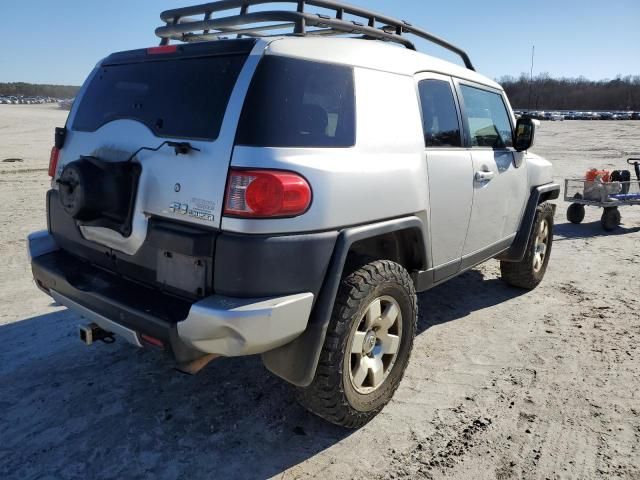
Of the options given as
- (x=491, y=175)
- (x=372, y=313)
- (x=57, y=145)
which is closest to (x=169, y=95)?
(x=57, y=145)

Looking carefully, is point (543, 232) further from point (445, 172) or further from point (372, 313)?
point (372, 313)

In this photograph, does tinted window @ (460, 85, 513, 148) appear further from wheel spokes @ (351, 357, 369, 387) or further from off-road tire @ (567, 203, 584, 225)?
off-road tire @ (567, 203, 584, 225)

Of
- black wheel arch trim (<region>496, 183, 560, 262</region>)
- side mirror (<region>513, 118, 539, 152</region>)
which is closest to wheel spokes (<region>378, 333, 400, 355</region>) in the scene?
black wheel arch trim (<region>496, 183, 560, 262</region>)

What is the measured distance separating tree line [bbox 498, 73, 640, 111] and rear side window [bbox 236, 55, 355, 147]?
107 m

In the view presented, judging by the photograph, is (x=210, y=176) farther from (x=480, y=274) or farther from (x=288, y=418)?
(x=480, y=274)

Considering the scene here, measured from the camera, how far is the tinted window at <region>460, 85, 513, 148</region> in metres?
3.89

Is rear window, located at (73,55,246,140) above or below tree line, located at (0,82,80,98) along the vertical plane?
below

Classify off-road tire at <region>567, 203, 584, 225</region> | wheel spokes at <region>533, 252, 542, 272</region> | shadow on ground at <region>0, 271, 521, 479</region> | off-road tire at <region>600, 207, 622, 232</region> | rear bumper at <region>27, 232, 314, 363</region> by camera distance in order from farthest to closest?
off-road tire at <region>567, 203, 584, 225</region>
off-road tire at <region>600, 207, 622, 232</region>
wheel spokes at <region>533, 252, 542, 272</region>
shadow on ground at <region>0, 271, 521, 479</region>
rear bumper at <region>27, 232, 314, 363</region>

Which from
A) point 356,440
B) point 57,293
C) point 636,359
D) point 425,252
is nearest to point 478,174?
point 425,252

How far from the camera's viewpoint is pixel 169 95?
2656 millimetres

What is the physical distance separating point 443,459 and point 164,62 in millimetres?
2616

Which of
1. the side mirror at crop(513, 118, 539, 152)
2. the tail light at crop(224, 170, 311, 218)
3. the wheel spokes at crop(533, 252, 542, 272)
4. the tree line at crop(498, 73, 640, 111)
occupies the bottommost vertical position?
the wheel spokes at crop(533, 252, 542, 272)

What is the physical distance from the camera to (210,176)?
2.28 m

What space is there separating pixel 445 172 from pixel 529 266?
7.50 ft
